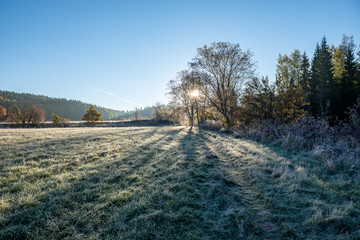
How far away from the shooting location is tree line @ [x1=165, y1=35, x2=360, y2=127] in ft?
41.1

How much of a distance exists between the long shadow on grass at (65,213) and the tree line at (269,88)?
28.9 ft

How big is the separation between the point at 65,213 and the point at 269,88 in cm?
1474

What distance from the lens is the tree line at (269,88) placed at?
12.5 metres

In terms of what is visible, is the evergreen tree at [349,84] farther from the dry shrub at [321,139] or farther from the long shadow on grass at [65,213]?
the long shadow on grass at [65,213]

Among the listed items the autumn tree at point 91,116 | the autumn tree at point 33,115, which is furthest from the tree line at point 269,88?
the autumn tree at point 33,115

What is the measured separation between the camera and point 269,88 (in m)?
13.0

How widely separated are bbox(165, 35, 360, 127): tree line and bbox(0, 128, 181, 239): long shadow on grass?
8.82m

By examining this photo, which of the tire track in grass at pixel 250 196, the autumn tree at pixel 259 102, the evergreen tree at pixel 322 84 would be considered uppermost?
the evergreen tree at pixel 322 84

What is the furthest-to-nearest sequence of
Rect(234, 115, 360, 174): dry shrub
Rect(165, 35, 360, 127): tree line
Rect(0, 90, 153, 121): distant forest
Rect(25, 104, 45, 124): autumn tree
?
Rect(0, 90, 153, 121): distant forest < Rect(25, 104, 45, 124): autumn tree < Rect(165, 35, 360, 127): tree line < Rect(234, 115, 360, 174): dry shrub

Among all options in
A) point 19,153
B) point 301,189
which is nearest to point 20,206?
point 19,153

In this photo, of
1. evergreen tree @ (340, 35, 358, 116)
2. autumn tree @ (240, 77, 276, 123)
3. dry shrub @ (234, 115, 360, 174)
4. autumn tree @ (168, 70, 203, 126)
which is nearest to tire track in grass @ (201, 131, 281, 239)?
dry shrub @ (234, 115, 360, 174)

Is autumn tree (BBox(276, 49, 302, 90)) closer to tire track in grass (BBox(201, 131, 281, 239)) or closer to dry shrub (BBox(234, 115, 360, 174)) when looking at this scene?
dry shrub (BBox(234, 115, 360, 174))

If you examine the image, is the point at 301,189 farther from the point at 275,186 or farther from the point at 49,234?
the point at 49,234

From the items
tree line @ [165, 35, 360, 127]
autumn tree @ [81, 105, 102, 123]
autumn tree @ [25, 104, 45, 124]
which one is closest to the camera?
tree line @ [165, 35, 360, 127]
